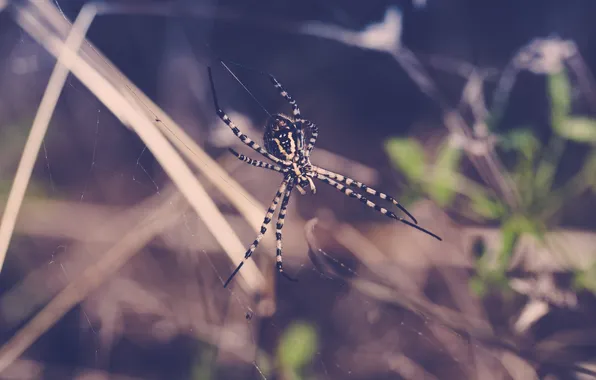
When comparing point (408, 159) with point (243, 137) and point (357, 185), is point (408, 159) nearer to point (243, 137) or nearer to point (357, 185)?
point (357, 185)

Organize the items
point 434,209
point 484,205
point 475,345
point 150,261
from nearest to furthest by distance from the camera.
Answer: point 484,205 → point 475,345 → point 434,209 → point 150,261

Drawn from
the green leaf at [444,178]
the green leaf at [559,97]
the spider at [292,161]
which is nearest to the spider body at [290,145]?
the spider at [292,161]

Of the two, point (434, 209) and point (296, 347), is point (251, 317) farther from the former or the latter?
point (434, 209)

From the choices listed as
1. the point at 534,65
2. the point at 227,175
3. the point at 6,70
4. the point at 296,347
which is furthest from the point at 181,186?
the point at 534,65

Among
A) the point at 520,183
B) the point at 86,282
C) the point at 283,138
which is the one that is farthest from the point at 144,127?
the point at 520,183

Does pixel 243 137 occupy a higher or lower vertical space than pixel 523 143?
lower

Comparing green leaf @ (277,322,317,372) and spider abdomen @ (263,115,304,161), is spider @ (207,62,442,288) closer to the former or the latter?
spider abdomen @ (263,115,304,161)

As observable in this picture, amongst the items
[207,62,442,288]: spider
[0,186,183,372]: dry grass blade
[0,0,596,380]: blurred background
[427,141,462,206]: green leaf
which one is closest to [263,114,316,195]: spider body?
[207,62,442,288]: spider
